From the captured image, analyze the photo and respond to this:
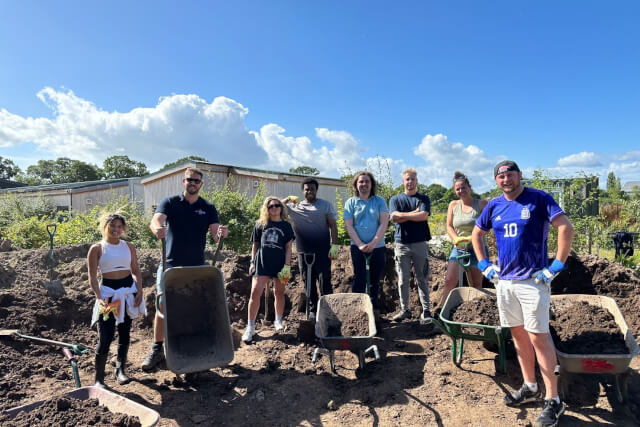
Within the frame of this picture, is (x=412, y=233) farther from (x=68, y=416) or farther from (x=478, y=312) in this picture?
(x=68, y=416)

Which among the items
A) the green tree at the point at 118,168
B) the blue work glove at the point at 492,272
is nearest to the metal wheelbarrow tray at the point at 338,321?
the blue work glove at the point at 492,272

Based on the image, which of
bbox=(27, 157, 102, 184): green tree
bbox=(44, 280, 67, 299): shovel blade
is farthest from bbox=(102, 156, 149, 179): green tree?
bbox=(44, 280, 67, 299): shovel blade

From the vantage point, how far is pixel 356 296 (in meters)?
4.09

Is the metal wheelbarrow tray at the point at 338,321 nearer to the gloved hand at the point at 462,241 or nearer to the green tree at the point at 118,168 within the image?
the gloved hand at the point at 462,241

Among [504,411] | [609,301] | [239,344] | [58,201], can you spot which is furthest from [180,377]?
[58,201]

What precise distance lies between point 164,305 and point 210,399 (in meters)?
0.92

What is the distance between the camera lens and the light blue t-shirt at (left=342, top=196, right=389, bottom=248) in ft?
14.4

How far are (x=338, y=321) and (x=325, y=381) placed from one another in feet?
2.07

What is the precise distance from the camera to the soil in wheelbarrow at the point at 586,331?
298 cm

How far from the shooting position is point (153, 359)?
12.1 ft

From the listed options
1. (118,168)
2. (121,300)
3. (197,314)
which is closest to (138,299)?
(121,300)

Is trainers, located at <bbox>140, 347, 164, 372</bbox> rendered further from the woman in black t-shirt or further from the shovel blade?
the shovel blade

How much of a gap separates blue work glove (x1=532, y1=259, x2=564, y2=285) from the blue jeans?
1.96 metres

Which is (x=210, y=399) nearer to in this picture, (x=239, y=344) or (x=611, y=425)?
(x=239, y=344)
